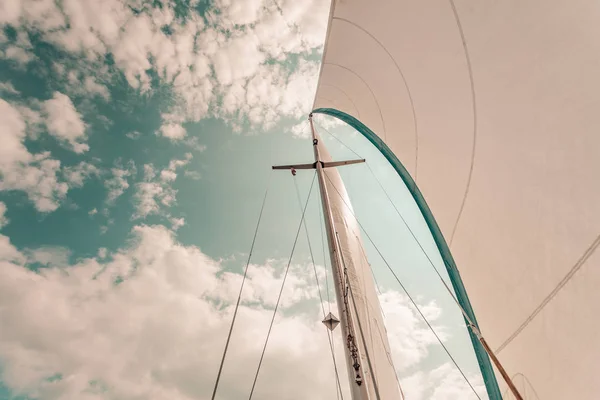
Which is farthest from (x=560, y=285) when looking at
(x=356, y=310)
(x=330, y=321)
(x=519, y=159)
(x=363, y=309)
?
(x=363, y=309)

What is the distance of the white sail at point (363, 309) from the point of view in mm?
3475

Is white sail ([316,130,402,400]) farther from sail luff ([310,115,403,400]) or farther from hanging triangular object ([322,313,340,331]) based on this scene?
hanging triangular object ([322,313,340,331])

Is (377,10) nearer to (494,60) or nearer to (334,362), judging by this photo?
(494,60)

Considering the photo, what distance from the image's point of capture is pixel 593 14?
122 centimetres

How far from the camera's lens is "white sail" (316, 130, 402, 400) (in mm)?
3475

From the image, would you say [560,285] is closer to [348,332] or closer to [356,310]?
[356,310]

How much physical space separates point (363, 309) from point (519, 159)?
355cm

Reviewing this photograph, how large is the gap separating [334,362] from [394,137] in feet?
12.0

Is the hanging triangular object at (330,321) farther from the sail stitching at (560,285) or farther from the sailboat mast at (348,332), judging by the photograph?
the sail stitching at (560,285)

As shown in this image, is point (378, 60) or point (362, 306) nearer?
point (378, 60)

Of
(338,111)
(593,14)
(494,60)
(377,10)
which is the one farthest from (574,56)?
(338,111)

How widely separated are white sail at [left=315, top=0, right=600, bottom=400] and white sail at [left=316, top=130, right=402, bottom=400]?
4.30 feet

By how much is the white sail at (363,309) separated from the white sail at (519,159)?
1311mm

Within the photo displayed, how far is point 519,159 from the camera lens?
172 cm
